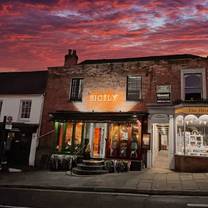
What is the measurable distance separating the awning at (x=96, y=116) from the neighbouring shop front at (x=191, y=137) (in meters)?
2.45

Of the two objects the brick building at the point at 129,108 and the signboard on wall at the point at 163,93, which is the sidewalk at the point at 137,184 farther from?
the signboard on wall at the point at 163,93

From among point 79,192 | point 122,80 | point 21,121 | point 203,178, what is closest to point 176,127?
point 203,178

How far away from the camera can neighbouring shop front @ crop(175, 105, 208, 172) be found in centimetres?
1277

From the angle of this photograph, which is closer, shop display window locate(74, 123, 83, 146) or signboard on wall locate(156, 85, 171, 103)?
signboard on wall locate(156, 85, 171, 103)

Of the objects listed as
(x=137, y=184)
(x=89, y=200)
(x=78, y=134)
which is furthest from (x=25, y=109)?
(x=89, y=200)

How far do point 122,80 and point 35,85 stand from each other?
26.0 ft

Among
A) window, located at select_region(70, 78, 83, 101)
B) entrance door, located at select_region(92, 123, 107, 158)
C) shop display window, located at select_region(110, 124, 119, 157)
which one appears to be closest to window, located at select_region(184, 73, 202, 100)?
shop display window, located at select_region(110, 124, 119, 157)

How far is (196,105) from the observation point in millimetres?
13156

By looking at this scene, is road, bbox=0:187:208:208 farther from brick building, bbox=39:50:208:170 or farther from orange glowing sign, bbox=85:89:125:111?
orange glowing sign, bbox=85:89:125:111

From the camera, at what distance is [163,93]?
1527 centimetres

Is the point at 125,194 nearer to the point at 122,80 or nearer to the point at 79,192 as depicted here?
the point at 79,192

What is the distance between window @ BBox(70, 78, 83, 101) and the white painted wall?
2692mm

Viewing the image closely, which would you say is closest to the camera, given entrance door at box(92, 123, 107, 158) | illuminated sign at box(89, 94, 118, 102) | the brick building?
the brick building

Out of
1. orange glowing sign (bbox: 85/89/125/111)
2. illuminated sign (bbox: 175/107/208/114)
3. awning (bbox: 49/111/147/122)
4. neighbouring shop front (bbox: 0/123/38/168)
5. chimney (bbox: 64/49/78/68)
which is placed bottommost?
neighbouring shop front (bbox: 0/123/38/168)
